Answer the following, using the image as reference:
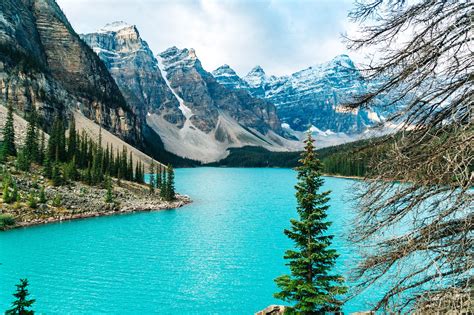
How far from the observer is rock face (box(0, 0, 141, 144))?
9812cm

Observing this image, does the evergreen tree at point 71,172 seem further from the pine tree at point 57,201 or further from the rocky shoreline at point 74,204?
the pine tree at point 57,201

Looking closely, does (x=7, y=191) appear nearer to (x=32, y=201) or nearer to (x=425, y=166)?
(x=32, y=201)

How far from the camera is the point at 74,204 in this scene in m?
46.9

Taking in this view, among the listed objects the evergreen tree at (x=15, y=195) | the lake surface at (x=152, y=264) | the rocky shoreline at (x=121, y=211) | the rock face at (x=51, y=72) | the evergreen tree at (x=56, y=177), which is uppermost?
the rock face at (x=51, y=72)

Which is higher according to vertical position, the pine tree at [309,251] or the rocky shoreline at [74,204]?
the pine tree at [309,251]

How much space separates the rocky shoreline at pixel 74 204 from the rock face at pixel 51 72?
181ft

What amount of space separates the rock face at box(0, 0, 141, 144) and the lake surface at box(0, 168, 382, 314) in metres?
72.9

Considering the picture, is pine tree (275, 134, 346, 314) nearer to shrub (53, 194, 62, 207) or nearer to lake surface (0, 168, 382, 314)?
lake surface (0, 168, 382, 314)

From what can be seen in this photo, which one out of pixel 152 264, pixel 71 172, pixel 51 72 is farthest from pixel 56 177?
pixel 51 72

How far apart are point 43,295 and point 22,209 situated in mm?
23463

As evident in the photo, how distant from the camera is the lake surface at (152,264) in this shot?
20281 millimetres

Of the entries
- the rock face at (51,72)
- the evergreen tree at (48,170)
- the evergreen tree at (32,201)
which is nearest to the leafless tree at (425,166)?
the evergreen tree at (32,201)

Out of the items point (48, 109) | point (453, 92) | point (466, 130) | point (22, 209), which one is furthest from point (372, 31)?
point (48, 109)

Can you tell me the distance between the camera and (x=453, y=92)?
402 centimetres
